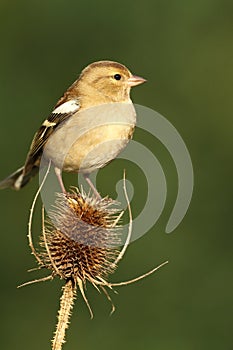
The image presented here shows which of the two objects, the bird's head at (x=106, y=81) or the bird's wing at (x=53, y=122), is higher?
the bird's head at (x=106, y=81)

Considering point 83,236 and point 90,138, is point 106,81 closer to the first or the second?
point 90,138

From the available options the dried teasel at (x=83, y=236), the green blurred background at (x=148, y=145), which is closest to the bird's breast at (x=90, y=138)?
the dried teasel at (x=83, y=236)

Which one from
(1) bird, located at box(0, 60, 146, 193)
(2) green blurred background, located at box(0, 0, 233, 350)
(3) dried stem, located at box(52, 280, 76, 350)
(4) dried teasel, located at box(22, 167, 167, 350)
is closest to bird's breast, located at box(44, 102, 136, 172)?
(1) bird, located at box(0, 60, 146, 193)

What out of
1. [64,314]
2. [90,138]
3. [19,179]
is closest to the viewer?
[64,314]

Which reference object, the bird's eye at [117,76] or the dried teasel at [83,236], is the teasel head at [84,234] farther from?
the bird's eye at [117,76]

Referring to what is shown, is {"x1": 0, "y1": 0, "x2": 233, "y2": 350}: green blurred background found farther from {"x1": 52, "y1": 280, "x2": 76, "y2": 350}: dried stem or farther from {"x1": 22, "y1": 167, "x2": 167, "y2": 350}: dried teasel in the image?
{"x1": 52, "y1": 280, "x2": 76, "y2": 350}: dried stem

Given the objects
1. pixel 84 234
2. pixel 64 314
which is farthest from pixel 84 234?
pixel 64 314

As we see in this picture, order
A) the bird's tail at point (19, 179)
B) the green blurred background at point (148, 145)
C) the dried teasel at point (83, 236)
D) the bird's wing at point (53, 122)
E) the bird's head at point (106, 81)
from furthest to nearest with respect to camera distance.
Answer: the green blurred background at point (148, 145) < the bird's tail at point (19, 179) < the bird's head at point (106, 81) < the bird's wing at point (53, 122) < the dried teasel at point (83, 236)
